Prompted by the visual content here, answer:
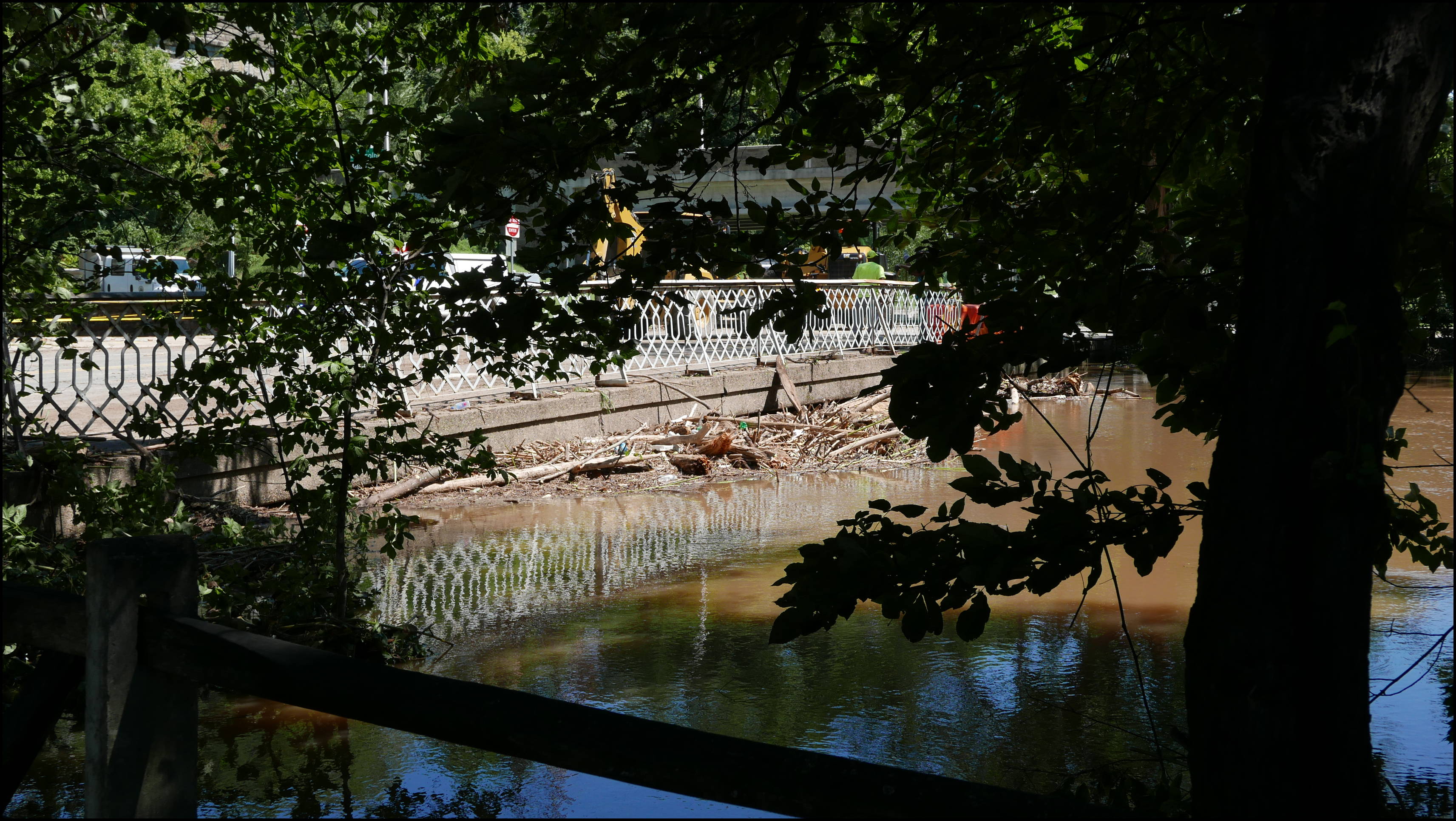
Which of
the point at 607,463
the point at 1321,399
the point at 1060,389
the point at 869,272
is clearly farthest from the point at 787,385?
the point at 1321,399

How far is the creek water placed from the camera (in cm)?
418

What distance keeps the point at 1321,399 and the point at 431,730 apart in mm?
1808

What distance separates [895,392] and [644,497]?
746cm

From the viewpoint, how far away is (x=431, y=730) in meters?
1.96

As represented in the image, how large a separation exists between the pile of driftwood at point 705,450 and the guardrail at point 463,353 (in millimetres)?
1039

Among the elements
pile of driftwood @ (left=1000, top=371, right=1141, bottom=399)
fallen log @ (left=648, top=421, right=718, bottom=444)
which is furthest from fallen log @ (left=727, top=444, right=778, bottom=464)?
pile of driftwood @ (left=1000, top=371, right=1141, bottom=399)

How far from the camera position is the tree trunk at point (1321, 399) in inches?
82.4

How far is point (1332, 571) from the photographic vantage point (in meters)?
2.12

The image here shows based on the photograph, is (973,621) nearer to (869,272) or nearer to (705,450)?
(705,450)

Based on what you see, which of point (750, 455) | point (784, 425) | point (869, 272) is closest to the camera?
point (750, 455)

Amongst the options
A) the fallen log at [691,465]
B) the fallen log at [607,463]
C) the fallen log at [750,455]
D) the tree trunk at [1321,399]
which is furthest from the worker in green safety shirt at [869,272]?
the tree trunk at [1321,399]

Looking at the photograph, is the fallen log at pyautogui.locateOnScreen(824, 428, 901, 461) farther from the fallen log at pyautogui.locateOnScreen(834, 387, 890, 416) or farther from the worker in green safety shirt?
the worker in green safety shirt

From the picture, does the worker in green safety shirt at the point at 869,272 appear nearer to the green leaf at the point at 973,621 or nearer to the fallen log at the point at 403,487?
the fallen log at the point at 403,487

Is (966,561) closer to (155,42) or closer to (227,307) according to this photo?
(155,42)
